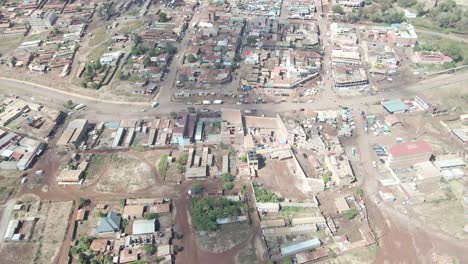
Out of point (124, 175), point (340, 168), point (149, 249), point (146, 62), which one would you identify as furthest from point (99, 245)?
point (146, 62)

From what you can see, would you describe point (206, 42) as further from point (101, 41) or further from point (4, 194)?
point (4, 194)

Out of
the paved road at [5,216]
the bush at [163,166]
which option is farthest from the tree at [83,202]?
the bush at [163,166]

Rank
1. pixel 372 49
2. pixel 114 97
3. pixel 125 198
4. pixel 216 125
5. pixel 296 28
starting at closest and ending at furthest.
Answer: pixel 125 198
pixel 216 125
pixel 114 97
pixel 372 49
pixel 296 28

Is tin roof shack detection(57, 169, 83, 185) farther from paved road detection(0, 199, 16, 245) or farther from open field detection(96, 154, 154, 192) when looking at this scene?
paved road detection(0, 199, 16, 245)

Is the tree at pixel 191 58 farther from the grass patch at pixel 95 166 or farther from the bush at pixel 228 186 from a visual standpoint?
the bush at pixel 228 186

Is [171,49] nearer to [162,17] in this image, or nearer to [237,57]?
[237,57]

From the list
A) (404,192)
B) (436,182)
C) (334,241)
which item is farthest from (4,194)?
(436,182)

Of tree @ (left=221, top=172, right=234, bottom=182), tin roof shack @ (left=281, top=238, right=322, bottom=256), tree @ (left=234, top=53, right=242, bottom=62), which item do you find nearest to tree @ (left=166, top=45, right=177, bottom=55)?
tree @ (left=234, top=53, right=242, bottom=62)
